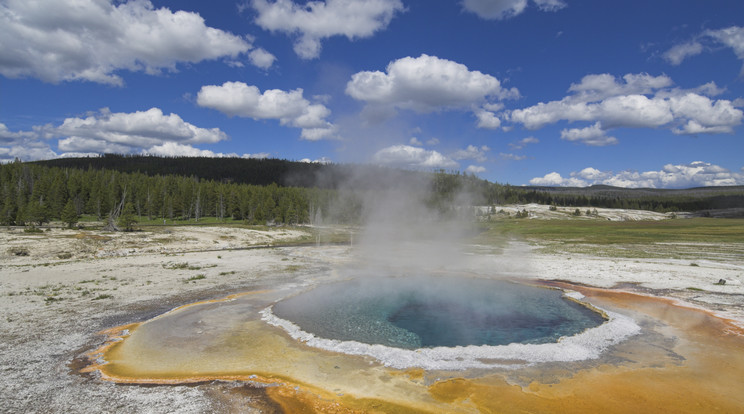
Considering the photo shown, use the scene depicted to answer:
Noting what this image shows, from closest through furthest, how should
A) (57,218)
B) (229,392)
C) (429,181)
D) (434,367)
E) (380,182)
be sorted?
(229,392) → (434,367) → (380,182) → (429,181) → (57,218)

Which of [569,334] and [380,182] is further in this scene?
[380,182]

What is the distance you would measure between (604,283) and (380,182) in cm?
1554

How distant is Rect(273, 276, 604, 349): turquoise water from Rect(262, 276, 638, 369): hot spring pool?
31 mm

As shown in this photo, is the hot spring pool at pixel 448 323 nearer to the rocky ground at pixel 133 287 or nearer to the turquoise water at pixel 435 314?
the turquoise water at pixel 435 314

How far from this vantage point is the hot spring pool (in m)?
9.24

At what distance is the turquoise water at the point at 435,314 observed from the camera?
430 inches

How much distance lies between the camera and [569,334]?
11031 millimetres

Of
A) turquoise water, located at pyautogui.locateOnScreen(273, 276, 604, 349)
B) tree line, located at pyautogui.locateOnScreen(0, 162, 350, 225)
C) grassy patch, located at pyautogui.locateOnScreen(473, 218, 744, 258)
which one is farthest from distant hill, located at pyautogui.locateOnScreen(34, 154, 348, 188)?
turquoise water, located at pyautogui.locateOnScreen(273, 276, 604, 349)

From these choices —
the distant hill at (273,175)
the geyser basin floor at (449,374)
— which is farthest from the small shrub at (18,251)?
the distant hill at (273,175)

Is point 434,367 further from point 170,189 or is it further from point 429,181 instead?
point 170,189

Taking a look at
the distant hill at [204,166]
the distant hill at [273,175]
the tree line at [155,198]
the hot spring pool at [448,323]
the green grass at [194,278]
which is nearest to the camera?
the hot spring pool at [448,323]

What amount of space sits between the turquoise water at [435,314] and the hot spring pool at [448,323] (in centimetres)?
3

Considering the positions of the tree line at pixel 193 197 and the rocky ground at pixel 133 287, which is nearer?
the rocky ground at pixel 133 287

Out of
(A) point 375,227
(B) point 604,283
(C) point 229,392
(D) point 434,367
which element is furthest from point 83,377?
(A) point 375,227
